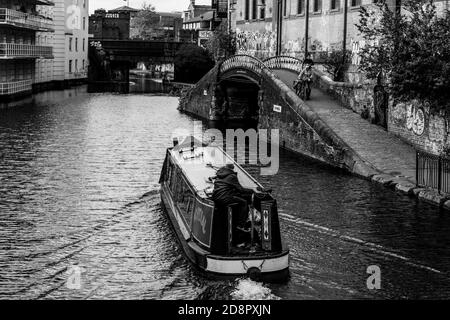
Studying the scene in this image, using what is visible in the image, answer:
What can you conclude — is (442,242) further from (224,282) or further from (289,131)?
(289,131)

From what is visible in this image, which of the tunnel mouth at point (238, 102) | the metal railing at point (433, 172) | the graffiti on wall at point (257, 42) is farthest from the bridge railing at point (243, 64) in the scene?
the metal railing at point (433, 172)

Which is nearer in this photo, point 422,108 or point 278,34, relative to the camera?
point 422,108

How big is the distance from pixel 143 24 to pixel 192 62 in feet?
207

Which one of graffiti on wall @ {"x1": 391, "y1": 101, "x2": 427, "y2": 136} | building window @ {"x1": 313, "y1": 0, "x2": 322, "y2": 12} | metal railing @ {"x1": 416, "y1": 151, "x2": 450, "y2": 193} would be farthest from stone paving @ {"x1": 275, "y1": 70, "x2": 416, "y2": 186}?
building window @ {"x1": 313, "y1": 0, "x2": 322, "y2": 12}

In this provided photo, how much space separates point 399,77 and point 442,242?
871cm

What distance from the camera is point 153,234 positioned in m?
19.9

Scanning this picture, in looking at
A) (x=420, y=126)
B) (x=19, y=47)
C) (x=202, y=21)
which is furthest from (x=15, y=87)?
(x=202, y=21)

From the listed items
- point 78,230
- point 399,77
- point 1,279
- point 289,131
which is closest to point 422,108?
point 399,77

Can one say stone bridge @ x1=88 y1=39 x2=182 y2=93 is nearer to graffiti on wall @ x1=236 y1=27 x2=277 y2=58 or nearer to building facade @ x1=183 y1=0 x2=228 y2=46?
building facade @ x1=183 y1=0 x2=228 y2=46

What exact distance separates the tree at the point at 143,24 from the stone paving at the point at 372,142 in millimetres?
109527

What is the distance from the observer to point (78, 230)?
2003 cm

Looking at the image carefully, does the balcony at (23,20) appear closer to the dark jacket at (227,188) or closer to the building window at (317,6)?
the building window at (317,6)

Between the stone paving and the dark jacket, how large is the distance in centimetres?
931

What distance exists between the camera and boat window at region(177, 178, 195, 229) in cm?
1821
